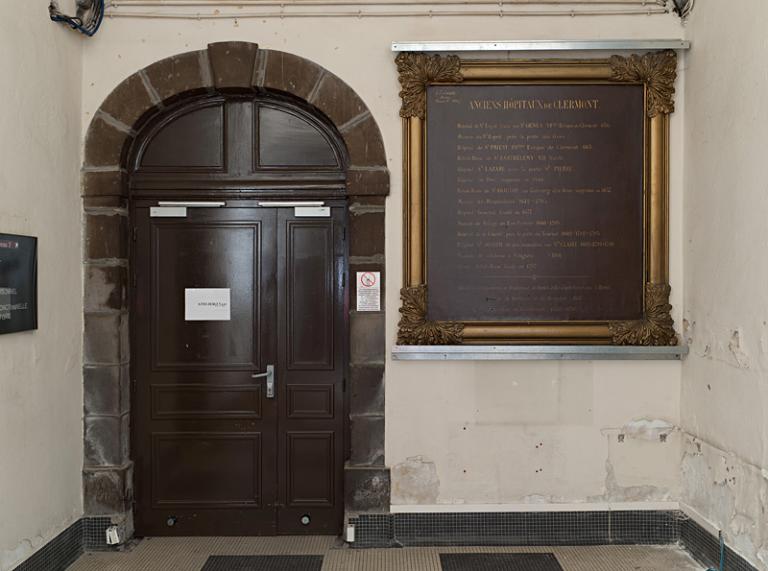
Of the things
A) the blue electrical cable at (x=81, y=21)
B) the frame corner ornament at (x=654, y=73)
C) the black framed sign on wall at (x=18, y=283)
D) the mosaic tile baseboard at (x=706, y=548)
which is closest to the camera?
the black framed sign on wall at (x=18, y=283)

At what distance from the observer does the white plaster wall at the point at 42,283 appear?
9.95 ft

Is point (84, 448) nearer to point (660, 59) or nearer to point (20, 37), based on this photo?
point (20, 37)

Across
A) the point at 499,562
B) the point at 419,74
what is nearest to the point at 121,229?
the point at 419,74

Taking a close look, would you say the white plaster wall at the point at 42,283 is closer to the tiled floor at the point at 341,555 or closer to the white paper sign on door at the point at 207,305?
the tiled floor at the point at 341,555

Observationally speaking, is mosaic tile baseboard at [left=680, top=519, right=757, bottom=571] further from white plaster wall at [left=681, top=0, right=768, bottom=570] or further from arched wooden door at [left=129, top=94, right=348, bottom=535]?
arched wooden door at [left=129, top=94, right=348, bottom=535]

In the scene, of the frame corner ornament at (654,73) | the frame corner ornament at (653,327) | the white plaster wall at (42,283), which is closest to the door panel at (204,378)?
the white plaster wall at (42,283)

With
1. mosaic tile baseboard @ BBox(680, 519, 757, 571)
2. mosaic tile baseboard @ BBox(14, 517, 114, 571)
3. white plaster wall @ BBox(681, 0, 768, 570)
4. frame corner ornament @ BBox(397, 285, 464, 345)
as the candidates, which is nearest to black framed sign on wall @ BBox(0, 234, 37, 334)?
mosaic tile baseboard @ BBox(14, 517, 114, 571)

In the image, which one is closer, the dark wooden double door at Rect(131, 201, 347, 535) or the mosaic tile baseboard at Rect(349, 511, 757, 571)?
the mosaic tile baseboard at Rect(349, 511, 757, 571)

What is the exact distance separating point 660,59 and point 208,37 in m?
2.49

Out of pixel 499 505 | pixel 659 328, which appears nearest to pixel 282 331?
pixel 499 505

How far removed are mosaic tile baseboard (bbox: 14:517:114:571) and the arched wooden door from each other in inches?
9.4

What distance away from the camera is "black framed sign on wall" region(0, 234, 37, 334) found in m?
2.97

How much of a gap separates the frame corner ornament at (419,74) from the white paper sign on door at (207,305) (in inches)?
57.5

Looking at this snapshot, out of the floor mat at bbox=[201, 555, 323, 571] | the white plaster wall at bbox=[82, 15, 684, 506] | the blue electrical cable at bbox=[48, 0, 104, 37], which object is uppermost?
the blue electrical cable at bbox=[48, 0, 104, 37]
